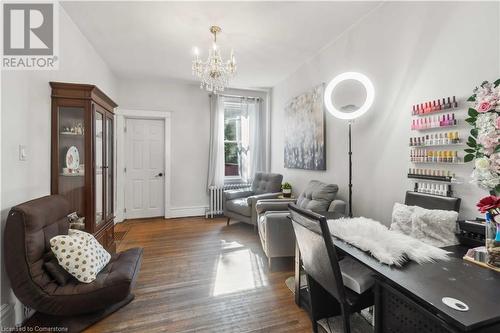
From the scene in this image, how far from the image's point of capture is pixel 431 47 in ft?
6.06

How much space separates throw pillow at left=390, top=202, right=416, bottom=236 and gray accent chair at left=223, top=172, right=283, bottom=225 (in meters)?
2.01

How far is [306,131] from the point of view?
3516mm

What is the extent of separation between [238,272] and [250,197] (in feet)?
4.24

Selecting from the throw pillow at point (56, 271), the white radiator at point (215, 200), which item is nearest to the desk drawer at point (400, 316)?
the throw pillow at point (56, 271)

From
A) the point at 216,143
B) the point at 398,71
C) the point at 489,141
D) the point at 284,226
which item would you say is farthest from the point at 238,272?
the point at 216,143

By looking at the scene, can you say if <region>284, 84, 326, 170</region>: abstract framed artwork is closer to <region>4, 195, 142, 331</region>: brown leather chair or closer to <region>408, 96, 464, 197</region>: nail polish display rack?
<region>408, 96, 464, 197</region>: nail polish display rack

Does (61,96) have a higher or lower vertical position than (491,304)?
higher

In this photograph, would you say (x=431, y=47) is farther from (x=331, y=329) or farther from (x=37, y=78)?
(x=37, y=78)

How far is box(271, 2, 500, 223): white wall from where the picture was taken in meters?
1.58

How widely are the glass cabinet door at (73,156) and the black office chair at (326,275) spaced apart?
6.81ft

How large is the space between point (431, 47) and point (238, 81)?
10.3 ft

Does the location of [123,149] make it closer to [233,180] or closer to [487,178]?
[233,180]

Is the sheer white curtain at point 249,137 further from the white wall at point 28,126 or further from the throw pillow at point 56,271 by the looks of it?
the throw pillow at point 56,271

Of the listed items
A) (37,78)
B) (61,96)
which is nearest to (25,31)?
(37,78)
